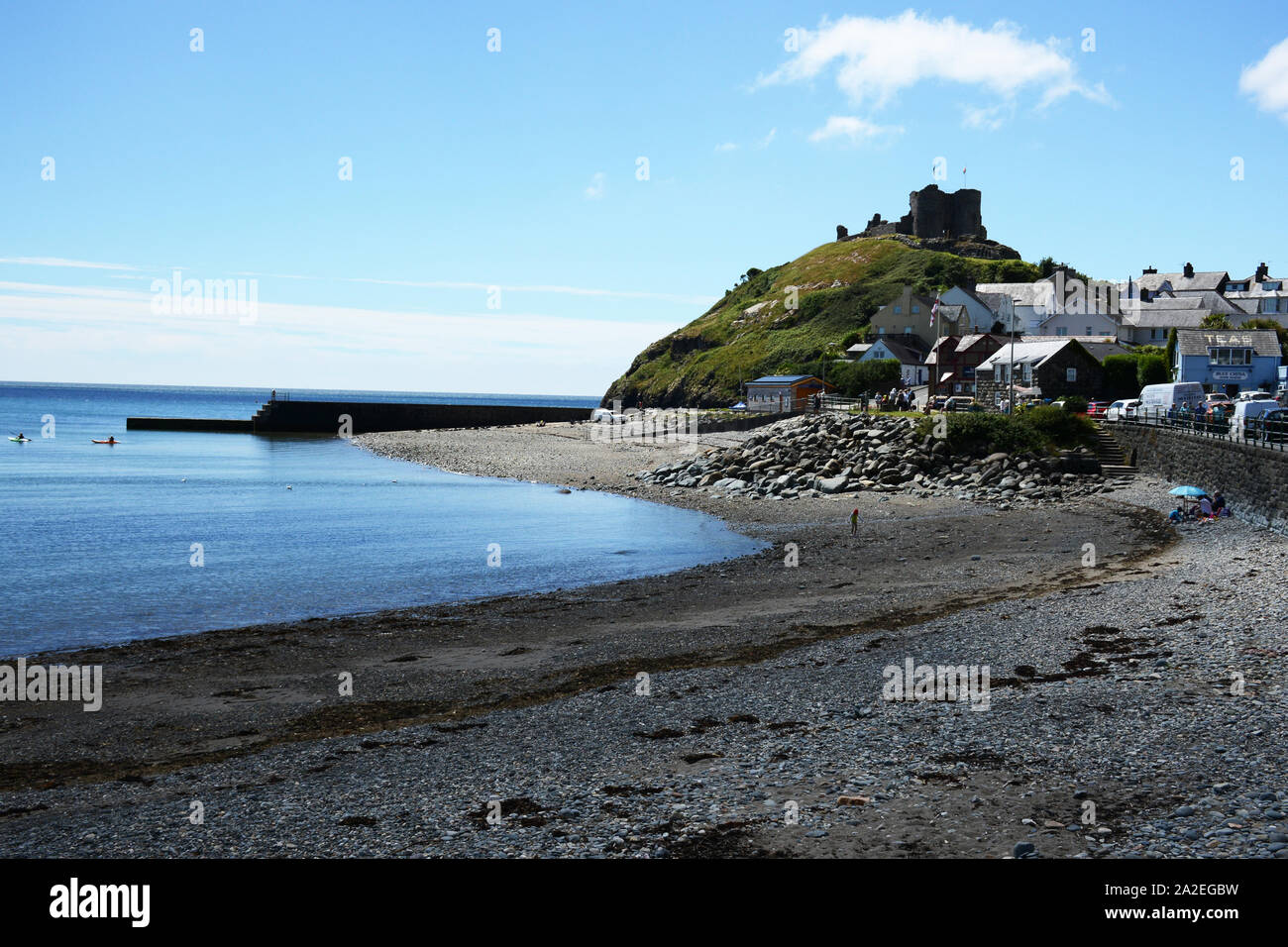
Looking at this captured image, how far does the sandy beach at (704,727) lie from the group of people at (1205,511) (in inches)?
267

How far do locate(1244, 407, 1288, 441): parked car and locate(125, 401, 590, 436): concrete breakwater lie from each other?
98.9m

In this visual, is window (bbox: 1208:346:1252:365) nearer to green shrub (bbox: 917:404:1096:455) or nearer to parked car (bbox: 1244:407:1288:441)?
green shrub (bbox: 917:404:1096:455)

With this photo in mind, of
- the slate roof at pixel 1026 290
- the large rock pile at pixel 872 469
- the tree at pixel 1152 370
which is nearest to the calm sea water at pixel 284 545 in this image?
the large rock pile at pixel 872 469

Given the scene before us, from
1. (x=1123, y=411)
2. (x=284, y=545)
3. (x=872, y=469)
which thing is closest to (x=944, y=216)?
(x=1123, y=411)

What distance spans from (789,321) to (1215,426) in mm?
106936

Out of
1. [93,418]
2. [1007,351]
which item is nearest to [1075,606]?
[1007,351]

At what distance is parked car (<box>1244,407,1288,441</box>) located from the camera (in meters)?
34.6

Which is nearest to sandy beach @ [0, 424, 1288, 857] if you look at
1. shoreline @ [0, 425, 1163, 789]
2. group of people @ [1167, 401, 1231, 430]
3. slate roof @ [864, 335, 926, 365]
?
shoreline @ [0, 425, 1163, 789]

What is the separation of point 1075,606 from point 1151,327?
95606 mm

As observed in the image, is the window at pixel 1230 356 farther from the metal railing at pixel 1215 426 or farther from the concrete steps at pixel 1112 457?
the concrete steps at pixel 1112 457

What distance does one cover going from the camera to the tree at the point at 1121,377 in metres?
71.8

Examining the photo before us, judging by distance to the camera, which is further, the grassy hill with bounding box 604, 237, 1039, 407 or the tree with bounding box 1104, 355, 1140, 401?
Result: the grassy hill with bounding box 604, 237, 1039, 407

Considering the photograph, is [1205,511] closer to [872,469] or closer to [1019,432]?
[1019,432]
